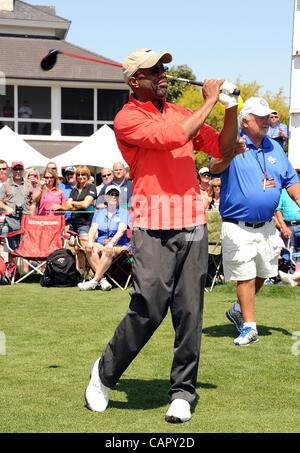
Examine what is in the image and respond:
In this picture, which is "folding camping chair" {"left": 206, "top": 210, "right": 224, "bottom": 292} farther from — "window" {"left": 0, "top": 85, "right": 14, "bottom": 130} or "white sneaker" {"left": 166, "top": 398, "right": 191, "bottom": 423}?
"window" {"left": 0, "top": 85, "right": 14, "bottom": 130}

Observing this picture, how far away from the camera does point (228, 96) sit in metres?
4.14

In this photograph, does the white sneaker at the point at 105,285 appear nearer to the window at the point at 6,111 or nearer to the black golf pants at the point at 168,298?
the black golf pants at the point at 168,298

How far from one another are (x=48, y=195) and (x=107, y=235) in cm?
228

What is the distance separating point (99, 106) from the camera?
3153 cm

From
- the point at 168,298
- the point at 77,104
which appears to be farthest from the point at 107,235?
the point at 77,104

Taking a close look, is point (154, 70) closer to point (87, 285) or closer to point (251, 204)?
point (251, 204)

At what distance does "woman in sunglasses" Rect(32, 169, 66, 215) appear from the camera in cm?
1303

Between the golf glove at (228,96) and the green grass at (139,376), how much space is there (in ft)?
6.46

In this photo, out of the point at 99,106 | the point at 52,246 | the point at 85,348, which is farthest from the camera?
the point at 99,106

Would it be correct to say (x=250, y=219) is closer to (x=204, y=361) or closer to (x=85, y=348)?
(x=204, y=361)
